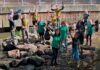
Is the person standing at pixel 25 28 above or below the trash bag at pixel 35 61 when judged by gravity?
above

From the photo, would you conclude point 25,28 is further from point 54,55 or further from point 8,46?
point 54,55

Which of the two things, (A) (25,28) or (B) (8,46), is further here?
(A) (25,28)

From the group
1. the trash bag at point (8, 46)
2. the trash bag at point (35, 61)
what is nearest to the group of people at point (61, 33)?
the trash bag at point (35, 61)

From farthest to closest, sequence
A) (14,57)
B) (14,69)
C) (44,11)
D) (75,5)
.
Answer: (75,5), (44,11), (14,57), (14,69)

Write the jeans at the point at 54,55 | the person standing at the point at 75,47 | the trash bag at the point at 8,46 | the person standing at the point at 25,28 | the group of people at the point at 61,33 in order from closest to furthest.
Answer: the person standing at the point at 75,47
the group of people at the point at 61,33
the jeans at the point at 54,55
the trash bag at the point at 8,46
the person standing at the point at 25,28

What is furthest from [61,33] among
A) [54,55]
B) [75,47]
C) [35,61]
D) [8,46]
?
[8,46]

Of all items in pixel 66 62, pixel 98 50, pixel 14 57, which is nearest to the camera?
pixel 66 62

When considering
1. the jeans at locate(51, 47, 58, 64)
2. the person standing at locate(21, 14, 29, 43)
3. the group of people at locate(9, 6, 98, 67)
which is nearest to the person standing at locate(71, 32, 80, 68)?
the group of people at locate(9, 6, 98, 67)

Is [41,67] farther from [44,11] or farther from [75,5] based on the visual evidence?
[75,5]

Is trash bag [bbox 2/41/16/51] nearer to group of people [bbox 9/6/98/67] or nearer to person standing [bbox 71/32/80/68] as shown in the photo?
group of people [bbox 9/6/98/67]


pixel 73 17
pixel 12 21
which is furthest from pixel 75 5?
pixel 12 21

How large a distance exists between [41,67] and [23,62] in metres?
1.00

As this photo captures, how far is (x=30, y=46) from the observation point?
22.5m

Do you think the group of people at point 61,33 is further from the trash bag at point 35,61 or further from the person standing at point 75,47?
the trash bag at point 35,61
